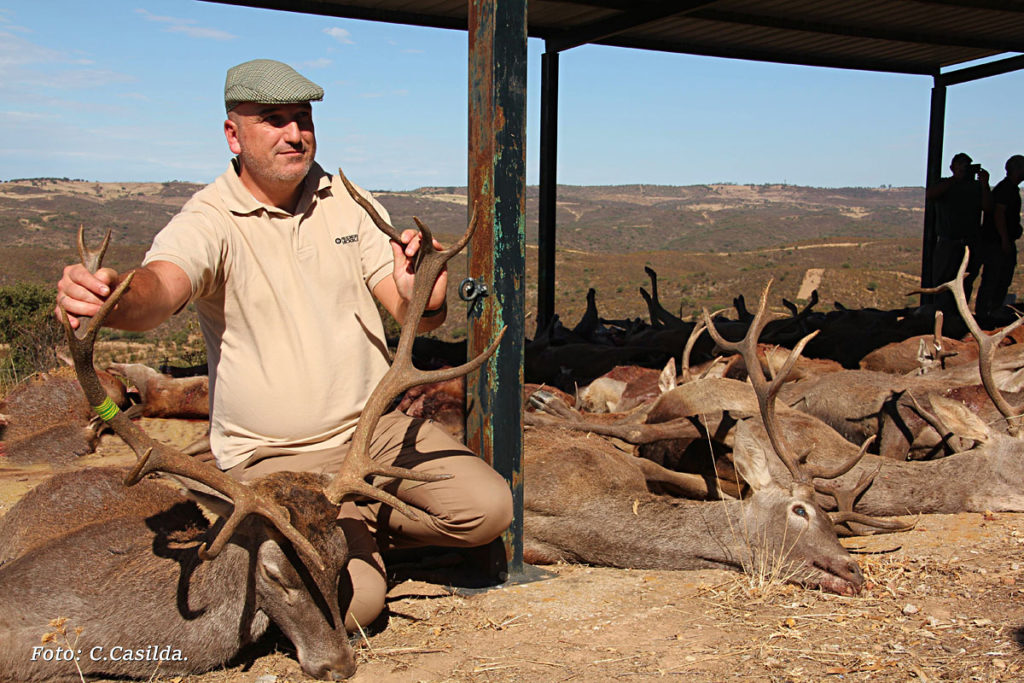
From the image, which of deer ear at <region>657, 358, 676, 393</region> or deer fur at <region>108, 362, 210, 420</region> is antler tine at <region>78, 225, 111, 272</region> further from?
deer ear at <region>657, 358, 676, 393</region>

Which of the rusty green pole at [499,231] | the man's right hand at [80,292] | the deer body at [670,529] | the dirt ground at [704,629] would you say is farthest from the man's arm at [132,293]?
the deer body at [670,529]

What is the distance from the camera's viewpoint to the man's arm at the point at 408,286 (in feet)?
13.3

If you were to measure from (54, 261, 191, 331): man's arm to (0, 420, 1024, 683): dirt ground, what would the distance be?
4.22 feet

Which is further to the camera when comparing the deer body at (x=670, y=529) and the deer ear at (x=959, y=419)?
the deer ear at (x=959, y=419)

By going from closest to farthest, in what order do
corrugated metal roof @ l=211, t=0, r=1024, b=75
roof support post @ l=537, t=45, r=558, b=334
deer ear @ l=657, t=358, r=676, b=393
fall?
1. deer ear @ l=657, t=358, r=676, b=393
2. corrugated metal roof @ l=211, t=0, r=1024, b=75
3. roof support post @ l=537, t=45, r=558, b=334

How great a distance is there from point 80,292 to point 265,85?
1382 millimetres

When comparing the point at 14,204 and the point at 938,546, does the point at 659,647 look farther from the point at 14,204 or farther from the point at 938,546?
the point at 14,204

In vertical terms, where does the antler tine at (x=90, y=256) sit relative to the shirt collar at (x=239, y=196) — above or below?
below

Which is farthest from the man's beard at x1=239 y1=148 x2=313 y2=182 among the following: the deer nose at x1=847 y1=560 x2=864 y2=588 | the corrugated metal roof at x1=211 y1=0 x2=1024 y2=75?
the corrugated metal roof at x1=211 y1=0 x2=1024 y2=75

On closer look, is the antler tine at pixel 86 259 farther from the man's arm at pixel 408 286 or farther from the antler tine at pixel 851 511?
the antler tine at pixel 851 511

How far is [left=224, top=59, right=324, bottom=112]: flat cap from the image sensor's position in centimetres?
377

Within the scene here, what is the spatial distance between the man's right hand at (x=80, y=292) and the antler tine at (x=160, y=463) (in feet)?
0.13

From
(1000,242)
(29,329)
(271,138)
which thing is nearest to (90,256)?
(271,138)

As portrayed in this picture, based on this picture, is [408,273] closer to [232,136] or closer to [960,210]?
[232,136]
